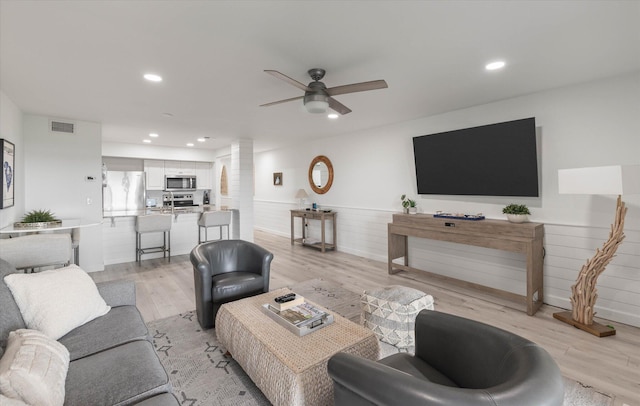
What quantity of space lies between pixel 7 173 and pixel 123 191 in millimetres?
4136

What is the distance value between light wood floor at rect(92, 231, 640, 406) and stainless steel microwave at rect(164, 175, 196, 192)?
2935 mm

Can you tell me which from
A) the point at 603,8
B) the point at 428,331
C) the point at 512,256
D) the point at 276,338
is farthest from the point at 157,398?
the point at 512,256

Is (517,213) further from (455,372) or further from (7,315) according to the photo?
(7,315)

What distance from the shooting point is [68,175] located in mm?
4617

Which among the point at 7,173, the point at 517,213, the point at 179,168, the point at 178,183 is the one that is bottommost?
the point at 517,213

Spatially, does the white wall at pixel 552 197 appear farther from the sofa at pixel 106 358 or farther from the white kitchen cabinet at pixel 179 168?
the white kitchen cabinet at pixel 179 168

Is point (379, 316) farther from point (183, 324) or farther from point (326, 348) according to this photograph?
point (183, 324)

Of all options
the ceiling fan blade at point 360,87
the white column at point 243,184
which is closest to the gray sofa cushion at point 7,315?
the ceiling fan blade at point 360,87

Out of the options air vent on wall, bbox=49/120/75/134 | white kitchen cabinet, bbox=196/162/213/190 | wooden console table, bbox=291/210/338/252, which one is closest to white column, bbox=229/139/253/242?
wooden console table, bbox=291/210/338/252

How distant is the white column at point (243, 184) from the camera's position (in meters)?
6.29

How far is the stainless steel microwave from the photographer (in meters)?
7.85

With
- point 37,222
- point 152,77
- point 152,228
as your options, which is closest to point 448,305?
point 152,77

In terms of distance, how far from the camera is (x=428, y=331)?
1.67 metres

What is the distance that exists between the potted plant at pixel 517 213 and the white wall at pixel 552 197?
180mm
